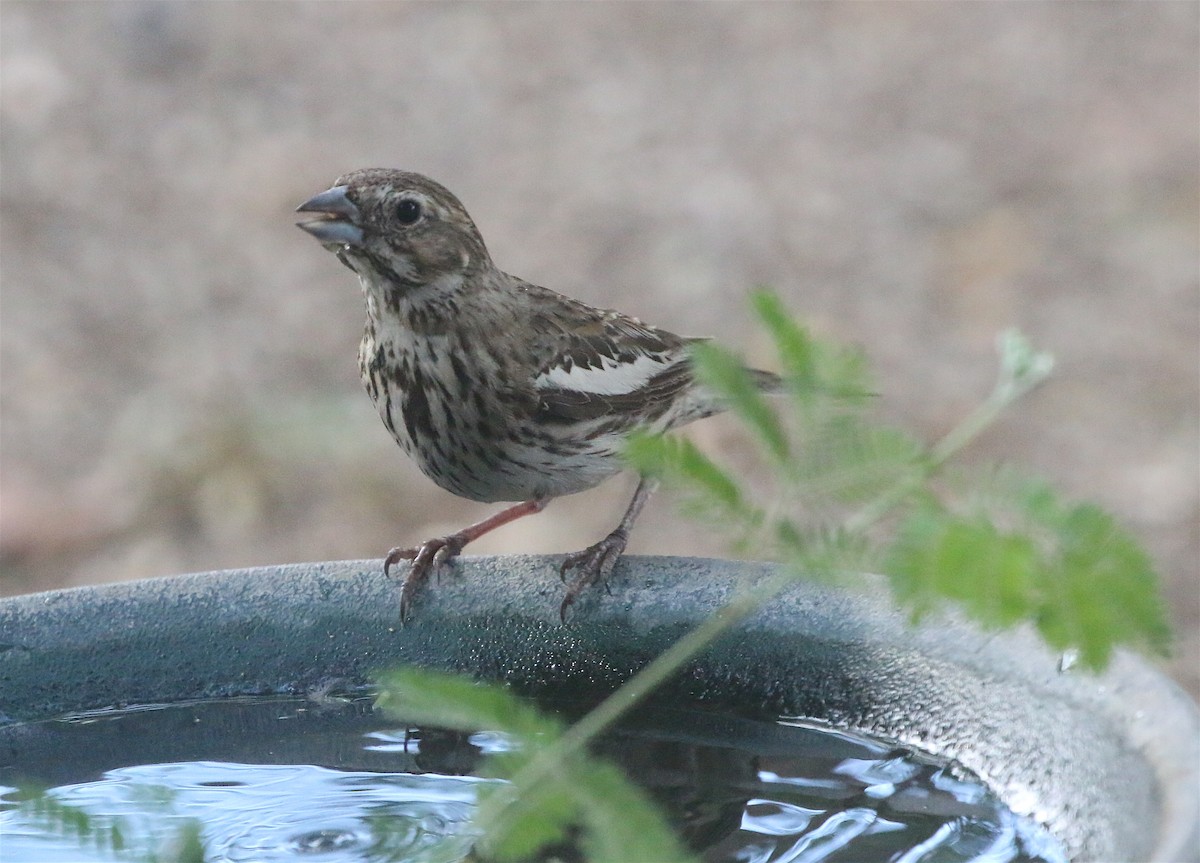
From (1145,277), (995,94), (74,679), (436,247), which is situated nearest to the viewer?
(74,679)

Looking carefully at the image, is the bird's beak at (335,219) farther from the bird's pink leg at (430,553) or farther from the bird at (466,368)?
the bird's pink leg at (430,553)

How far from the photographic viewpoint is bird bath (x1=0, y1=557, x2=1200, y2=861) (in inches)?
118

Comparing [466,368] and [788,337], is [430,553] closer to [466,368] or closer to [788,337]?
[466,368]

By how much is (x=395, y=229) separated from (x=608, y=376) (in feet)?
2.42

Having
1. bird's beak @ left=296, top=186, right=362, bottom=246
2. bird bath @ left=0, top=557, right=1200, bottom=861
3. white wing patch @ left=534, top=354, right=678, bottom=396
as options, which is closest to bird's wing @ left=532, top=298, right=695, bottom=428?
white wing patch @ left=534, top=354, right=678, bottom=396

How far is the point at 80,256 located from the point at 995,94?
216 inches

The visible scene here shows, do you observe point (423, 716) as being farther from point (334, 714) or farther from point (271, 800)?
point (334, 714)

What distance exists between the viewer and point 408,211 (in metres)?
4.12

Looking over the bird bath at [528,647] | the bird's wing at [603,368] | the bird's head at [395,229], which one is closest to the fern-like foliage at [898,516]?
the bird bath at [528,647]

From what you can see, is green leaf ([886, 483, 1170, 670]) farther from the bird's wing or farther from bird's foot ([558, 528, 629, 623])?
the bird's wing

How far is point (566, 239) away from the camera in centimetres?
952

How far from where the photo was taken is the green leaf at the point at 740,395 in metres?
1.84

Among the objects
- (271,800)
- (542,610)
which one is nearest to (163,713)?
(271,800)

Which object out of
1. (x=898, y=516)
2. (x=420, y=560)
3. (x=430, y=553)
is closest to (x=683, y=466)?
(x=898, y=516)
